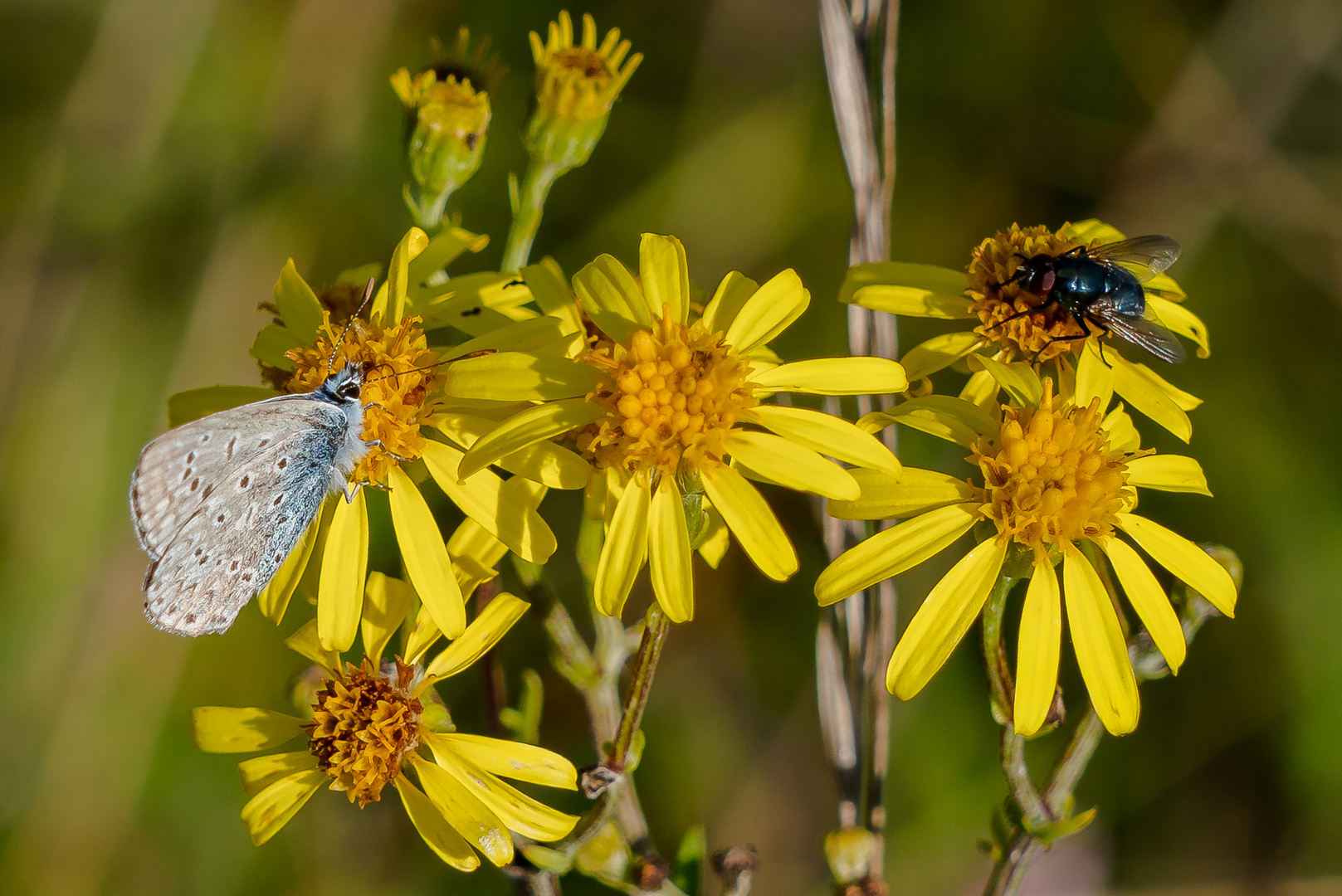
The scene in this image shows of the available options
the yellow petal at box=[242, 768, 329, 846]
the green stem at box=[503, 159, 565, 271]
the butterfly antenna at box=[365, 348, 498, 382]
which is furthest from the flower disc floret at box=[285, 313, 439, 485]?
the yellow petal at box=[242, 768, 329, 846]

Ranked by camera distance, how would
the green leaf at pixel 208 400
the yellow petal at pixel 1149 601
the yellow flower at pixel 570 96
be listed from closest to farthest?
1. the yellow petal at pixel 1149 601
2. the green leaf at pixel 208 400
3. the yellow flower at pixel 570 96

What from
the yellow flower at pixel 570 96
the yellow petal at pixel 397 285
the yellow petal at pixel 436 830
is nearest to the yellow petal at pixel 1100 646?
the yellow petal at pixel 436 830

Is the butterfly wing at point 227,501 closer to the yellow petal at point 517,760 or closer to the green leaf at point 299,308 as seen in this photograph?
the green leaf at point 299,308

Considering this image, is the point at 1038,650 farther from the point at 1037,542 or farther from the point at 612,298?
the point at 612,298

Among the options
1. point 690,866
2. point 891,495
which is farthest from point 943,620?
point 690,866

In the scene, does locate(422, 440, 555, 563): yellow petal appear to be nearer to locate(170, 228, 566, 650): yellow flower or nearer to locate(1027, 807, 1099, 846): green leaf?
locate(170, 228, 566, 650): yellow flower
